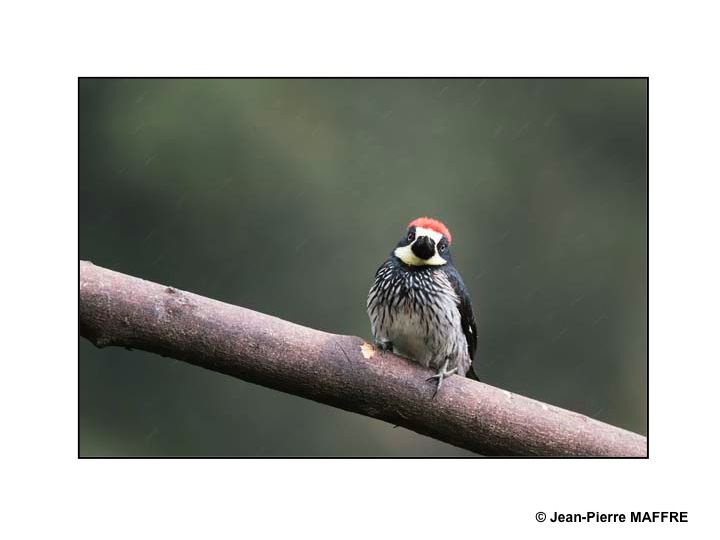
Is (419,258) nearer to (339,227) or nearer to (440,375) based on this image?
(440,375)

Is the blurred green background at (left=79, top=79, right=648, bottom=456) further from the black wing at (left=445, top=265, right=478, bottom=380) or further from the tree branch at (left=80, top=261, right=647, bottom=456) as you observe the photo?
the tree branch at (left=80, top=261, right=647, bottom=456)

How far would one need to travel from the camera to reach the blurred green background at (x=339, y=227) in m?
8.45

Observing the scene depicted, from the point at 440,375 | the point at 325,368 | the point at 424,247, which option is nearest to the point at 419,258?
the point at 424,247

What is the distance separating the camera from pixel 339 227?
873 centimetres

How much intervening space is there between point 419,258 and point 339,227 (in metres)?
4.85

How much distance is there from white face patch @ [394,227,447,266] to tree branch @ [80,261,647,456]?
563 millimetres

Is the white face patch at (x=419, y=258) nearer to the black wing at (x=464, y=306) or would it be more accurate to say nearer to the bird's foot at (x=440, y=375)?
the black wing at (x=464, y=306)

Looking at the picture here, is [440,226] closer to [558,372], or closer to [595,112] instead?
[558,372]

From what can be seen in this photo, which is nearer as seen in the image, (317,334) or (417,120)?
(317,334)

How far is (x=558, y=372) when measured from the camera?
8883 mm

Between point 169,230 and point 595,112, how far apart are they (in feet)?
14.9

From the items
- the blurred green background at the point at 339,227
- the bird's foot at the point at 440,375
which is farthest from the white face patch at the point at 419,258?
→ the blurred green background at the point at 339,227

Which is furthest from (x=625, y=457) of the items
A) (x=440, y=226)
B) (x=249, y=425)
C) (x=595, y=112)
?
(x=595, y=112)

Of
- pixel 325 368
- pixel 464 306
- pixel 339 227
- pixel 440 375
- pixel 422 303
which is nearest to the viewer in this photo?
pixel 325 368
